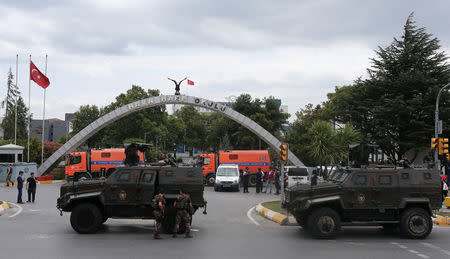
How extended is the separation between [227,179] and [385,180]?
18724mm

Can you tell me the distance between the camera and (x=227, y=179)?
3125 centimetres

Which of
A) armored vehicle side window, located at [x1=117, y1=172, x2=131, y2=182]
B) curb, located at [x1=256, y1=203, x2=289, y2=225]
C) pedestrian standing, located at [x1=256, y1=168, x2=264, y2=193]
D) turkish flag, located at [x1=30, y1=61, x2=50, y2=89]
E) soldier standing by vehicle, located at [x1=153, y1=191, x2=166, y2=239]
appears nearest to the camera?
soldier standing by vehicle, located at [x1=153, y1=191, x2=166, y2=239]

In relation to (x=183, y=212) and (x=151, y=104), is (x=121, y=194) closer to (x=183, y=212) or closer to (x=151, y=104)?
(x=183, y=212)

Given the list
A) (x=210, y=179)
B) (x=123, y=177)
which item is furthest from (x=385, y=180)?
(x=210, y=179)

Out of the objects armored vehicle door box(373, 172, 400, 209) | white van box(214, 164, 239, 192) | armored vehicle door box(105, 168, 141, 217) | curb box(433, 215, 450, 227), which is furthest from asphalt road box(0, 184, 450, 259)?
white van box(214, 164, 239, 192)

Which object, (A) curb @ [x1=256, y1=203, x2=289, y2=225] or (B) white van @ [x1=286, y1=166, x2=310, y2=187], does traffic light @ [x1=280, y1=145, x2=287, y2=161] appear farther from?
(B) white van @ [x1=286, y1=166, x2=310, y2=187]

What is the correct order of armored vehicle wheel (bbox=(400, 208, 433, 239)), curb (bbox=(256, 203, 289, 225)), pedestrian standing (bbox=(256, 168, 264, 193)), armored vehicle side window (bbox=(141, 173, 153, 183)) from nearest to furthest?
armored vehicle wheel (bbox=(400, 208, 433, 239)) → armored vehicle side window (bbox=(141, 173, 153, 183)) → curb (bbox=(256, 203, 289, 225)) → pedestrian standing (bbox=(256, 168, 264, 193))

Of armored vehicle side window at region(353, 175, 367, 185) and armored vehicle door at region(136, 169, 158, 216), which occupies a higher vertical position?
armored vehicle side window at region(353, 175, 367, 185)

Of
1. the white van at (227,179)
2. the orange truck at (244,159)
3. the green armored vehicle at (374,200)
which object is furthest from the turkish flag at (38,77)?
the green armored vehicle at (374,200)

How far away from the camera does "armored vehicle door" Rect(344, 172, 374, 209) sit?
12961 mm

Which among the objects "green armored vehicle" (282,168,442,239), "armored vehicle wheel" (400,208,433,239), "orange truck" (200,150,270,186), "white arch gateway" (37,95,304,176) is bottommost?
"armored vehicle wheel" (400,208,433,239)

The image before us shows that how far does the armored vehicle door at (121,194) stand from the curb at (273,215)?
5254mm

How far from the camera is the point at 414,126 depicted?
36.8 m

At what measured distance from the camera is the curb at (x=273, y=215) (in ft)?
50.5
